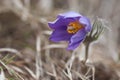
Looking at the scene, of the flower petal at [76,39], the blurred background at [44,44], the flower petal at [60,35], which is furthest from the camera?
the blurred background at [44,44]

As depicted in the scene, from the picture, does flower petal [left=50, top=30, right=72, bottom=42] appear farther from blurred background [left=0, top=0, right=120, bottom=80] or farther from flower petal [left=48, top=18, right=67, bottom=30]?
blurred background [left=0, top=0, right=120, bottom=80]

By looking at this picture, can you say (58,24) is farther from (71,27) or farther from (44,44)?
(44,44)

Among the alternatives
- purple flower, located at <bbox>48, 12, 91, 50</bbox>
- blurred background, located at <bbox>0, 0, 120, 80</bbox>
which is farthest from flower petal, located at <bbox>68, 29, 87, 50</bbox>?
blurred background, located at <bbox>0, 0, 120, 80</bbox>

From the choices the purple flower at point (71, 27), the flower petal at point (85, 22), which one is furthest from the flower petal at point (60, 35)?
the flower petal at point (85, 22)

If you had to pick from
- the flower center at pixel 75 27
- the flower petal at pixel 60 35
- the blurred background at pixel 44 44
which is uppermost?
the flower center at pixel 75 27

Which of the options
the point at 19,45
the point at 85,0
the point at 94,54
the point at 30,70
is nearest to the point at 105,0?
the point at 85,0

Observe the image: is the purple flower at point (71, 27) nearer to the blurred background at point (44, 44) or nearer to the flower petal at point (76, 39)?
the flower petal at point (76, 39)
